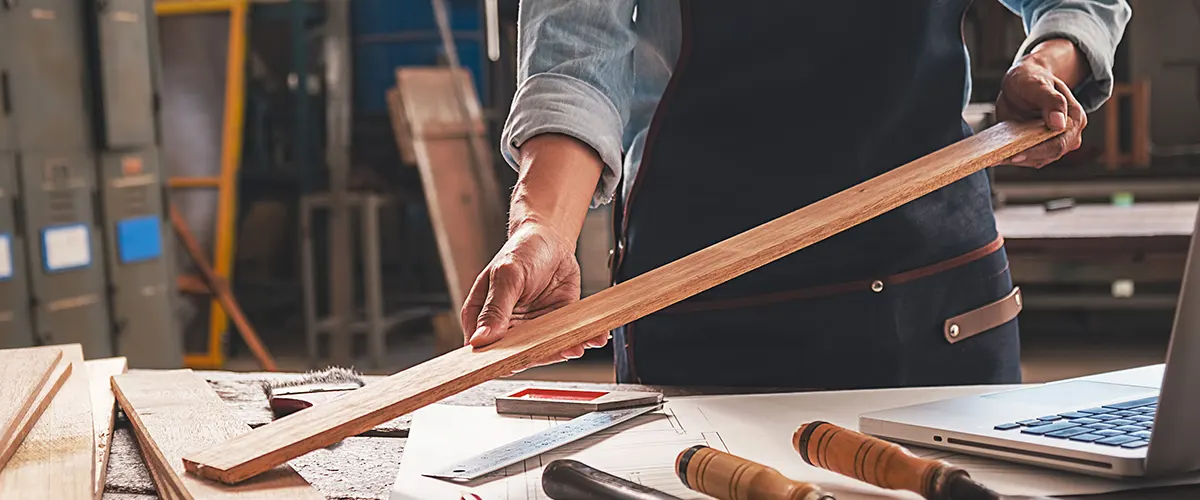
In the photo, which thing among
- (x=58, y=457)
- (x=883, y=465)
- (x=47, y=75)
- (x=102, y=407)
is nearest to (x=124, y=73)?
(x=47, y=75)

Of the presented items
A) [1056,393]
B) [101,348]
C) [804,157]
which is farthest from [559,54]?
[101,348]

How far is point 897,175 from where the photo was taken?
102 cm

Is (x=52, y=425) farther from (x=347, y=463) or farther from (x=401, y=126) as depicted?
(x=401, y=126)

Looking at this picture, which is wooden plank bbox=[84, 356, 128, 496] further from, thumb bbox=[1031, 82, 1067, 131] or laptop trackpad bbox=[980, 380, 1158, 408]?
thumb bbox=[1031, 82, 1067, 131]

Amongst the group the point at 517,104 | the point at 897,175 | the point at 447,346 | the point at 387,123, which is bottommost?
the point at 447,346

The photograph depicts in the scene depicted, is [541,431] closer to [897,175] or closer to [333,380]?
[333,380]

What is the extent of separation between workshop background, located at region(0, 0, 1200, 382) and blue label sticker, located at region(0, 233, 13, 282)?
0.15 m

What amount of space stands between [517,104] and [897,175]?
1.21 feet

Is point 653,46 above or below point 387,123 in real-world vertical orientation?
below

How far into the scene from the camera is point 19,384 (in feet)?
3.28

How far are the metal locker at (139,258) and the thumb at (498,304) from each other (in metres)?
2.92

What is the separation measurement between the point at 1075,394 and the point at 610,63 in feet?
1.75

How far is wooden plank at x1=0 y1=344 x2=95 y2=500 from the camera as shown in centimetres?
78

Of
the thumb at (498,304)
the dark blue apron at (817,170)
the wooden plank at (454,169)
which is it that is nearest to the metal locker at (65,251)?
the wooden plank at (454,169)
